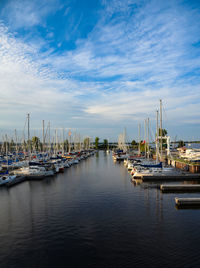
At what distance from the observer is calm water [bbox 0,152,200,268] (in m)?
18.2

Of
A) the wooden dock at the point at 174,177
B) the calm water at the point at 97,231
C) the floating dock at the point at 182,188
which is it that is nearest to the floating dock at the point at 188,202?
the calm water at the point at 97,231

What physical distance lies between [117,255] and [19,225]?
1308 centimetres

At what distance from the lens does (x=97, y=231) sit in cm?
2336

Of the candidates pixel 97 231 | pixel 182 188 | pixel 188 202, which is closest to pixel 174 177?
pixel 182 188

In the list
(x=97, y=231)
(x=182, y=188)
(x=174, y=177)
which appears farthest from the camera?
(x=174, y=177)

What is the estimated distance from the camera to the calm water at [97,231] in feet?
59.8

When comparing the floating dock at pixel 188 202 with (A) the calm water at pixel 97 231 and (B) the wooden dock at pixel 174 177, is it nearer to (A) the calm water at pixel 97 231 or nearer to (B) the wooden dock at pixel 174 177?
(A) the calm water at pixel 97 231

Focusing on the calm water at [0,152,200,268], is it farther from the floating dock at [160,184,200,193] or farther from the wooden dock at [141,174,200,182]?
the wooden dock at [141,174,200,182]

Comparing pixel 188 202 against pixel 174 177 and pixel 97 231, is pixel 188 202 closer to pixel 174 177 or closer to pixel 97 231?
pixel 97 231

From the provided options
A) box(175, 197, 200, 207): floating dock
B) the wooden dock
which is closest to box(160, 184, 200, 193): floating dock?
box(175, 197, 200, 207): floating dock

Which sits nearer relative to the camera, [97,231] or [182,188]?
[97,231]

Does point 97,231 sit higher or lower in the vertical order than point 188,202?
lower

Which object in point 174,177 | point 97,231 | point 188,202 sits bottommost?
point 97,231

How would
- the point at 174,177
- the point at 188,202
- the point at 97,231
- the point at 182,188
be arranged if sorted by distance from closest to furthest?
1. the point at 97,231
2. the point at 188,202
3. the point at 182,188
4. the point at 174,177
